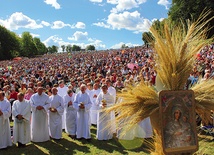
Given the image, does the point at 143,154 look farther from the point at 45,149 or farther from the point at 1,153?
the point at 1,153

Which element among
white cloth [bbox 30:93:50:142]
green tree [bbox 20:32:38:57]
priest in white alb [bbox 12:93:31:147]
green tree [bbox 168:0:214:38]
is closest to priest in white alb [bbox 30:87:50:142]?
white cloth [bbox 30:93:50:142]

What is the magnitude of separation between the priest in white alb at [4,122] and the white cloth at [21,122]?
0.22 m

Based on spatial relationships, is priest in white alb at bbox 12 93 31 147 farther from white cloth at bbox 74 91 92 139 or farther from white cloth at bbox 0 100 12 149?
white cloth at bbox 74 91 92 139

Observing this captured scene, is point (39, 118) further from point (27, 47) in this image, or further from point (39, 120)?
point (27, 47)

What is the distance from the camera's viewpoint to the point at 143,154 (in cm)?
852

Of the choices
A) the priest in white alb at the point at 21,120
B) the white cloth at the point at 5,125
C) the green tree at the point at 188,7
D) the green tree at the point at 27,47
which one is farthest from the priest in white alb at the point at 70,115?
the green tree at the point at 27,47

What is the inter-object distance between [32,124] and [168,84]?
26.8ft

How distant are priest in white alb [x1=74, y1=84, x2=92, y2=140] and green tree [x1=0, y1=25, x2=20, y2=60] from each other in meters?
85.3

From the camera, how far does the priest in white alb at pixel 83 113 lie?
1048cm

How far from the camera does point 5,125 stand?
9594mm

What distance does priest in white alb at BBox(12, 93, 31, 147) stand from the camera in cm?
957

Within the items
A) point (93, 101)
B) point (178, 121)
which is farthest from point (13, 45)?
point (178, 121)

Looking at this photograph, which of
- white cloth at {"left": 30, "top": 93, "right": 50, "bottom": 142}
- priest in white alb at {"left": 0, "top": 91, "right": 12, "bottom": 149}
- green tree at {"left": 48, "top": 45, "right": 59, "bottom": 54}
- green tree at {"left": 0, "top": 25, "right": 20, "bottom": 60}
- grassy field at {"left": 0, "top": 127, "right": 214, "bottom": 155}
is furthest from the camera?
green tree at {"left": 48, "top": 45, "right": 59, "bottom": 54}

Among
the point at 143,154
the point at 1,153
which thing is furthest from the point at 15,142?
the point at 143,154
